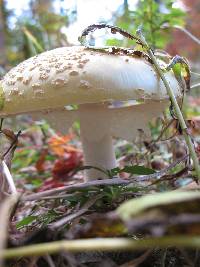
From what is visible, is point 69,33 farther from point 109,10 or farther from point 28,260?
point 28,260

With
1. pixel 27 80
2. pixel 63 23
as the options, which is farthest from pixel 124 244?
pixel 63 23

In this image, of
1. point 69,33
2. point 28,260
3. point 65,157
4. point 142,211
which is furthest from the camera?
point 69,33

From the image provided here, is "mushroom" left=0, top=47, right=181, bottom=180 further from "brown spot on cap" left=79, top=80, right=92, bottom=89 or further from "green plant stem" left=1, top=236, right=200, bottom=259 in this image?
"green plant stem" left=1, top=236, right=200, bottom=259

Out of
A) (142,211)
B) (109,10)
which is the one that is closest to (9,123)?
(109,10)

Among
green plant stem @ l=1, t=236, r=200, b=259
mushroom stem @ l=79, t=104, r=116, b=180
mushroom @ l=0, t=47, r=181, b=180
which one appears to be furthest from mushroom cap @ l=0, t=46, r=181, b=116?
green plant stem @ l=1, t=236, r=200, b=259

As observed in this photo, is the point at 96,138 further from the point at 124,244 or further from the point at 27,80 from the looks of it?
the point at 124,244

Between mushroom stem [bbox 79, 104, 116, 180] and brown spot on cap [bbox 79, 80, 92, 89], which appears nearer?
brown spot on cap [bbox 79, 80, 92, 89]

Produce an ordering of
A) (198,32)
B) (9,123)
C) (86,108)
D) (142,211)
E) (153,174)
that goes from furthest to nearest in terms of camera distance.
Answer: (198,32)
(9,123)
(86,108)
(153,174)
(142,211)
